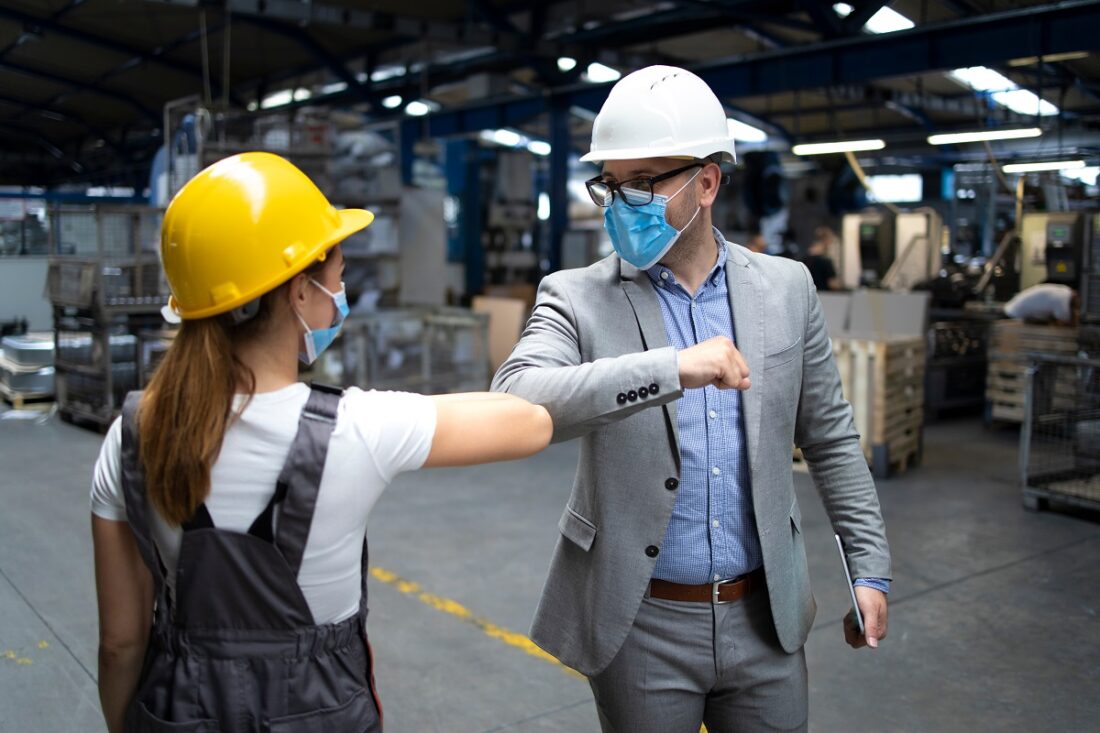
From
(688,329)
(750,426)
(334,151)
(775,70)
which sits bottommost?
(750,426)

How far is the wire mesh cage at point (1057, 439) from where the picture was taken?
279 inches

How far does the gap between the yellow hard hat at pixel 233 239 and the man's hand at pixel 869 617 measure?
1.36 meters

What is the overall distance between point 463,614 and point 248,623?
3688 mm

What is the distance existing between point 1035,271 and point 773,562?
11781 mm

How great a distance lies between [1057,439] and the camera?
7.30m

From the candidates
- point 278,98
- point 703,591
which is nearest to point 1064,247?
point 703,591

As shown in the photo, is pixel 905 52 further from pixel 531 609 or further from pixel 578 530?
pixel 578 530

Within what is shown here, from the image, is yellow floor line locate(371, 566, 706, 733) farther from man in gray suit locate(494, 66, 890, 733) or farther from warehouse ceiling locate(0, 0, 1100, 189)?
warehouse ceiling locate(0, 0, 1100, 189)

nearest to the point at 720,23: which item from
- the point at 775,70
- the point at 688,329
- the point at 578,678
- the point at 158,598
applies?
the point at 775,70

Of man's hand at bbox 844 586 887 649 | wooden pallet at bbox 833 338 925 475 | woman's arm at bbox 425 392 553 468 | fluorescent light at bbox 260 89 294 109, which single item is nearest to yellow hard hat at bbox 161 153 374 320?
woman's arm at bbox 425 392 553 468

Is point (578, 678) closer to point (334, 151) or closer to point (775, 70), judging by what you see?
point (334, 151)

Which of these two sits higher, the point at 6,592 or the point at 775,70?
the point at 775,70

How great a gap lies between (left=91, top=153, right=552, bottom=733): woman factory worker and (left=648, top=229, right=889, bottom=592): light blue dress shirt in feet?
1.95

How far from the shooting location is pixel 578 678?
429cm
